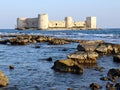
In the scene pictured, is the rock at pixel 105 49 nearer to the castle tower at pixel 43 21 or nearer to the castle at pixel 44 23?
the castle tower at pixel 43 21

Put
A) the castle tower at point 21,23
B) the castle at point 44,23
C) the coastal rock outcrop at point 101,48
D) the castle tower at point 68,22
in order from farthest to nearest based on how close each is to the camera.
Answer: the castle tower at point 21,23
the castle tower at point 68,22
the castle at point 44,23
the coastal rock outcrop at point 101,48

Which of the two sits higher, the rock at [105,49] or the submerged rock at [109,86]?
the rock at [105,49]

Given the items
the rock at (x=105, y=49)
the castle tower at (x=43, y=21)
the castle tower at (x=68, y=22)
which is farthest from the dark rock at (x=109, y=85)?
the castle tower at (x=68, y=22)

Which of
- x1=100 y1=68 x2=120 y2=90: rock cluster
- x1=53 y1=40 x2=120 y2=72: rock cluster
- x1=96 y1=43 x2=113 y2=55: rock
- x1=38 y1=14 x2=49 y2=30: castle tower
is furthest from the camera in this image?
x1=38 y1=14 x2=49 y2=30: castle tower

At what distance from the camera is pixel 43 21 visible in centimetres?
18162

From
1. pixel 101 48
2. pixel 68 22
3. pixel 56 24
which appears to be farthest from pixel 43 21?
pixel 101 48

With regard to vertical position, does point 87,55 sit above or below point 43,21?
below

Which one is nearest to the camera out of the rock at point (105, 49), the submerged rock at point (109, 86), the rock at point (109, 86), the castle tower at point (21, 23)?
the submerged rock at point (109, 86)

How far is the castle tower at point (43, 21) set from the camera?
7121 inches

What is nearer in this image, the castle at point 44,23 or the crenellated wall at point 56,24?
the castle at point 44,23

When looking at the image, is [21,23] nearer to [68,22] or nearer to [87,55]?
[68,22]

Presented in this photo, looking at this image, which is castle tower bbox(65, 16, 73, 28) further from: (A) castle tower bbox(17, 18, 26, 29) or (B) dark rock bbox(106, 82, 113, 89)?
(B) dark rock bbox(106, 82, 113, 89)

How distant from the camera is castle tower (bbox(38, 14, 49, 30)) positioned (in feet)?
593

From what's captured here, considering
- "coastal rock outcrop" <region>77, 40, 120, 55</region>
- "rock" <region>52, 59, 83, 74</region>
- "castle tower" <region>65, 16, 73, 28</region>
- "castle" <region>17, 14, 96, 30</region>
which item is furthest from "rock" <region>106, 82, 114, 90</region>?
"castle tower" <region>65, 16, 73, 28</region>
